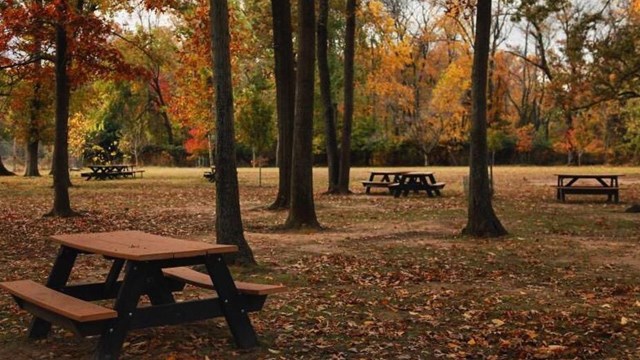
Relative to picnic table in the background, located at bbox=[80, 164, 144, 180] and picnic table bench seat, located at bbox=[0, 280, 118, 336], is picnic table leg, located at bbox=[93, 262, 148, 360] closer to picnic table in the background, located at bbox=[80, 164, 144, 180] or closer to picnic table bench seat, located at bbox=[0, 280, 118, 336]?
picnic table bench seat, located at bbox=[0, 280, 118, 336]

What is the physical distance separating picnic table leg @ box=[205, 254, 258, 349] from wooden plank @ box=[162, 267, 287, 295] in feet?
0.43

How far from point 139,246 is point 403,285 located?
3.87 m

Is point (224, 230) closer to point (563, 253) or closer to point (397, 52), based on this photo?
point (563, 253)

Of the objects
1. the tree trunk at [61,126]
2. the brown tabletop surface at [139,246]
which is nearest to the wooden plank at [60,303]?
the brown tabletop surface at [139,246]

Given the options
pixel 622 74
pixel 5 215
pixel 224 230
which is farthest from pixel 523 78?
pixel 224 230

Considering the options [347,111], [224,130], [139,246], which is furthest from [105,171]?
[139,246]

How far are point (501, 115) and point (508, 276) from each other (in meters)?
52.4

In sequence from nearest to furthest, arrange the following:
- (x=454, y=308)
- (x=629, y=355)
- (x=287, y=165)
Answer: (x=629, y=355) < (x=454, y=308) < (x=287, y=165)

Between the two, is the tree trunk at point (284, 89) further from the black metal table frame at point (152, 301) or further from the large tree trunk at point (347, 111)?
the black metal table frame at point (152, 301)

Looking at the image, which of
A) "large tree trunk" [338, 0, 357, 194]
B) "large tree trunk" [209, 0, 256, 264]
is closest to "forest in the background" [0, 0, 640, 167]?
"large tree trunk" [338, 0, 357, 194]

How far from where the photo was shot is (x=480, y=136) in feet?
40.4

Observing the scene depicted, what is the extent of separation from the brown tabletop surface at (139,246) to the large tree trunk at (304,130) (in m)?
7.22

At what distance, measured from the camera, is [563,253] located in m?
10.6

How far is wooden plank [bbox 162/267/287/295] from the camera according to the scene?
5.33 metres
